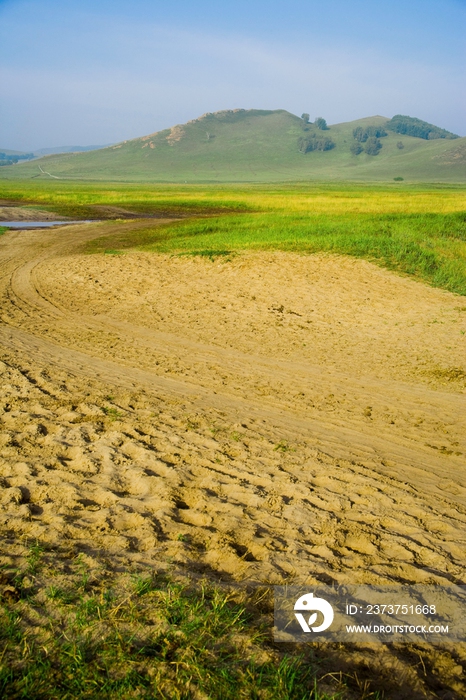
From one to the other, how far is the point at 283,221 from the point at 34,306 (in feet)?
53.2

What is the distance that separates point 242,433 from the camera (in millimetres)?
5848

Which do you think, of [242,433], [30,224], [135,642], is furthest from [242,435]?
[30,224]

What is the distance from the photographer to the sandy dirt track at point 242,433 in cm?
391

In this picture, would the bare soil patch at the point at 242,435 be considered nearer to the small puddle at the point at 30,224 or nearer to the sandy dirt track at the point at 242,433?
the sandy dirt track at the point at 242,433

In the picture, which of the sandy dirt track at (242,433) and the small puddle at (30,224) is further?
the small puddle at (30,224)

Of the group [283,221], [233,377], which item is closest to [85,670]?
[233,377]

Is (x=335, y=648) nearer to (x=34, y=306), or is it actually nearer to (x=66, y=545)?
(x=66, y=545)

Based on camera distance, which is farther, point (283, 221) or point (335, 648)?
point (283, 221)

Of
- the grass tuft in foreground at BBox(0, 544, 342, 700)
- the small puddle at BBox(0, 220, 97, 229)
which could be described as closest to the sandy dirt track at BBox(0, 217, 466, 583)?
the grass tuft in foreground at BBox(0, 544, 342, 700)

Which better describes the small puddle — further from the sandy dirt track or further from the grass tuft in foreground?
the grass tuft in foreground

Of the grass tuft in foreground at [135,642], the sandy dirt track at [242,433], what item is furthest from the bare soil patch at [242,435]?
the grass tuft in foreground at [135,642]

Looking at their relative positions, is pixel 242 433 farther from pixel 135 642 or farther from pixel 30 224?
pixel 30 224

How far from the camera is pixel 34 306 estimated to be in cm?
1189

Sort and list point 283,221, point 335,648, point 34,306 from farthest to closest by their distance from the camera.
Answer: point 283,221 < point 34,306 < point 335,648
